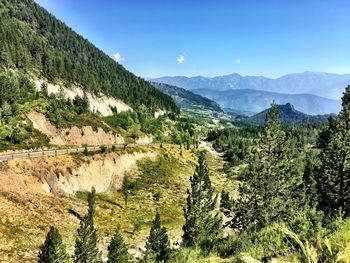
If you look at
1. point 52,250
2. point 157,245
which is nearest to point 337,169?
point 157,245

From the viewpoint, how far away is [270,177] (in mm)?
47844

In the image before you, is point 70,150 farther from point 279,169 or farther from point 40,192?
point 279,169

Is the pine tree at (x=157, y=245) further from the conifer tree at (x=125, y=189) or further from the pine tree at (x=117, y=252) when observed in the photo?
the conifer tree at (x=125, y=189)

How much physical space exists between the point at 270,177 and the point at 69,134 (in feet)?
223

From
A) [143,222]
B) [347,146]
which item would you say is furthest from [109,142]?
[347,146]

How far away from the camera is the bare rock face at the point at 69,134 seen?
9434 cm

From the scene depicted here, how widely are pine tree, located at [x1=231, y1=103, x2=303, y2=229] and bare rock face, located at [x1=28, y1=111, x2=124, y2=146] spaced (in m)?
60.0

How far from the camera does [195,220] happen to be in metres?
46.9

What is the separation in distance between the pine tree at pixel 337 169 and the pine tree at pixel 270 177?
A: 4747 millimetres

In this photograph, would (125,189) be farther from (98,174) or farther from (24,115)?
(24,115)

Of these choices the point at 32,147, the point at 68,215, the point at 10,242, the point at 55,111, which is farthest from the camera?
the point at 55,111

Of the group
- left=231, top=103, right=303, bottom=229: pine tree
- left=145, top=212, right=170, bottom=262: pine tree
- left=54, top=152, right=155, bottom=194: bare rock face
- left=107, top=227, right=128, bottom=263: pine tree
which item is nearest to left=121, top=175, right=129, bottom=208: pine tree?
left=54, top=152, right=155, bottom=194: bare rock face

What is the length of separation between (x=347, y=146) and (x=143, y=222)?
39.5 meters

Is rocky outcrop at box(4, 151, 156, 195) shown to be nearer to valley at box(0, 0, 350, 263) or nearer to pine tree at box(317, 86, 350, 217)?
valley at box(0, 0, 350, 263)
